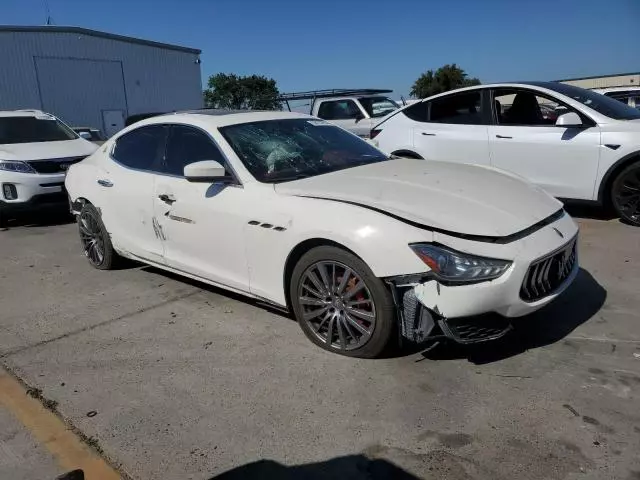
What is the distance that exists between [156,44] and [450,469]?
32.6m

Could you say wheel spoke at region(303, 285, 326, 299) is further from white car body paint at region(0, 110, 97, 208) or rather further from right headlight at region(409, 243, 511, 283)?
white car body paint at region(0, 110, 97, 208)

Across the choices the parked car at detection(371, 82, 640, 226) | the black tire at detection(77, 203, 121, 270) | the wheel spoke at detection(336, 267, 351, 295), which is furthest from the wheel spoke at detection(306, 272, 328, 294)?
the parked car at detection(371, 82, 640, 226)

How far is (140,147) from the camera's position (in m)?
4.80

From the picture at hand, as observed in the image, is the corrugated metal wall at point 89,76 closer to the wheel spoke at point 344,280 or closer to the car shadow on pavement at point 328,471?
the wheel spoke at point 344,280

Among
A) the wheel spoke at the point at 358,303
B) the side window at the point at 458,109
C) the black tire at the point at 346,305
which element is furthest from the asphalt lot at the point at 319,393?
the side window at the point at 458,109

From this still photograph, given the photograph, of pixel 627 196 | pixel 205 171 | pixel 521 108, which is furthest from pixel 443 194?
pixel 521 108

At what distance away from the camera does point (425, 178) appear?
12.2ft

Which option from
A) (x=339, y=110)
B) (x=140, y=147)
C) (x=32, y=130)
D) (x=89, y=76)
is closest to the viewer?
(x=140, y=147)

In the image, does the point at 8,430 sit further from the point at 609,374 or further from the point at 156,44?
the point at 156,44

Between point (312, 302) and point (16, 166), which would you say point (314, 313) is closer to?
point (312, 302)

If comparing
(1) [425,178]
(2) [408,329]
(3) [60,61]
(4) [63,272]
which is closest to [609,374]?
Answer: (2) [408,329]

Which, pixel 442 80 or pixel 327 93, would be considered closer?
pixel 327 93

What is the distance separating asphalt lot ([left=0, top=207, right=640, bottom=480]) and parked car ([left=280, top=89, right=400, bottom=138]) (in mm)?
8468

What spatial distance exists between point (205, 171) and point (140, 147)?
1.40 meters
